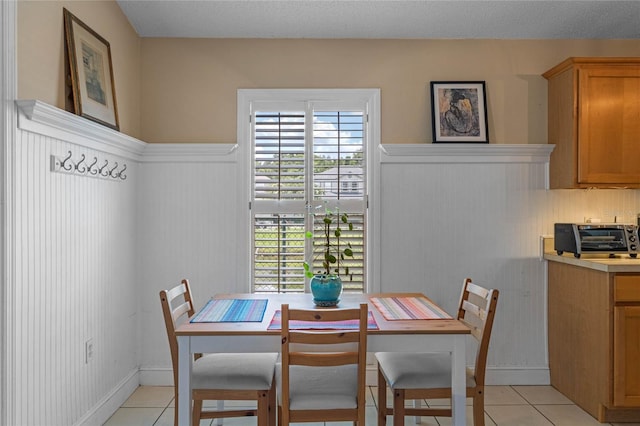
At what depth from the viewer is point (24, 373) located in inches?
83.4

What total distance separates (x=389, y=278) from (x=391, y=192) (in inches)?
23.9

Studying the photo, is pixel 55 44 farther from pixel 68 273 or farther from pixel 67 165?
pixel 68 273

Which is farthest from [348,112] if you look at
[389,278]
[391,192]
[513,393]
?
[513,393]

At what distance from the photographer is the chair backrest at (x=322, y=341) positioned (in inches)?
79.0

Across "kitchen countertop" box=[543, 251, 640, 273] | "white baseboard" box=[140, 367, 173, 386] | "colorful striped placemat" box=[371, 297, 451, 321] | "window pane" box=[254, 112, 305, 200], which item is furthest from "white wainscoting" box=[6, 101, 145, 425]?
"kitchen countertop" box=[543, 251, 640, 273]

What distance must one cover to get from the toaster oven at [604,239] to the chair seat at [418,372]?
1291mm

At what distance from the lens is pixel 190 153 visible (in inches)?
139

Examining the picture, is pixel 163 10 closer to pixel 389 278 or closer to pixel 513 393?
pixel 389 278

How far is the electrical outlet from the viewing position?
2.69 meters

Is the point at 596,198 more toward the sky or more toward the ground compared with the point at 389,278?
more toward the sky

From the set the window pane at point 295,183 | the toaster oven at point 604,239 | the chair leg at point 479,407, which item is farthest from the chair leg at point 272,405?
the toaster oven at point 604,239

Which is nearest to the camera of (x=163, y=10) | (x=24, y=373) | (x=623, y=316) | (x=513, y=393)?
(x=24, y=373)

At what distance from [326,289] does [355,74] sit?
67.6 inches

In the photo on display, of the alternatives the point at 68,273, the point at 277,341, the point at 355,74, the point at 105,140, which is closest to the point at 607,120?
the point at 355,74
